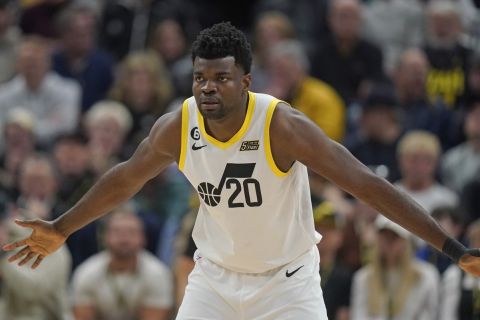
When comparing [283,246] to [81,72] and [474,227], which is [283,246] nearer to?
[474,227]

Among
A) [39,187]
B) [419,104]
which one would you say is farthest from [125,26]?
[419,104]

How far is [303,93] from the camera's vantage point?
457 inches

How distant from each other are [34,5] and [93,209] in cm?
729

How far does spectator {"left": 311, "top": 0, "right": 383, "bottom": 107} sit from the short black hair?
624 cm

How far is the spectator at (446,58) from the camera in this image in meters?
11.8

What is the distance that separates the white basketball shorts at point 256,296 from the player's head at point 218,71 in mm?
894

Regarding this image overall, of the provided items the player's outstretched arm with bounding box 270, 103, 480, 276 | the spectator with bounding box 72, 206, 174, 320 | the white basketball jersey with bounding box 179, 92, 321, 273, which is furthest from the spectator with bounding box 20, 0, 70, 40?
the player's outstretched arm with bounding box 270, 103, 480, 276

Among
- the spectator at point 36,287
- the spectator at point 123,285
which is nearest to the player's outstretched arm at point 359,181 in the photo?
the spectator at point 123,285

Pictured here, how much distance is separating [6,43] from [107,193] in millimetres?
6803

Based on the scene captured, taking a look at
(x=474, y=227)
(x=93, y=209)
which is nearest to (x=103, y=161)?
(x=474, y=227)

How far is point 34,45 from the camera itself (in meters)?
12.2

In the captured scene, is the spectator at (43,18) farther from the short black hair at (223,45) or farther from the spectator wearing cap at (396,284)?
the short black hair at (223,45)

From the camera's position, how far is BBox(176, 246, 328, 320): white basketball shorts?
6012 millimetres

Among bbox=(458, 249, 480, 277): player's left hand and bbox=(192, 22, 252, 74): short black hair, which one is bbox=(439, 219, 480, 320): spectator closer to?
bbox=(458, 249, 480, 277): player's left hand
